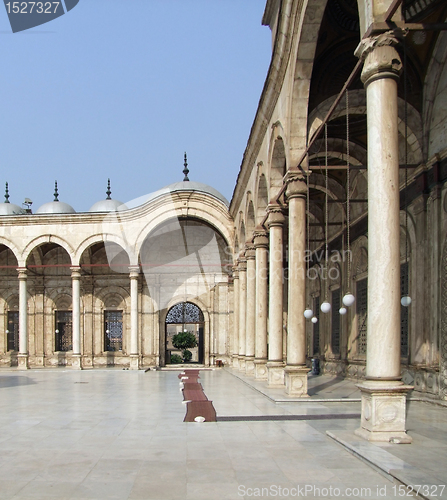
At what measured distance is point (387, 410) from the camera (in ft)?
20.7

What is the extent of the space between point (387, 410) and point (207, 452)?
6.68 feet

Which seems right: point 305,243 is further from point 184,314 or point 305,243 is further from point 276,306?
point 184,314

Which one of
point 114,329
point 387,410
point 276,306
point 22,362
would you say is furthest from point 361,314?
point 22,362

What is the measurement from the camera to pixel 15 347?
26.9m

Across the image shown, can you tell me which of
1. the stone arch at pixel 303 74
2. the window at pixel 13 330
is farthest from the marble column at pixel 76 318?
the stone arch at pixel 303 74

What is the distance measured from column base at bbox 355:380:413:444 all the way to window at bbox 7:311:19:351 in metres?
23.5

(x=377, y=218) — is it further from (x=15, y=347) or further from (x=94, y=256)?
(x=15, y=347)

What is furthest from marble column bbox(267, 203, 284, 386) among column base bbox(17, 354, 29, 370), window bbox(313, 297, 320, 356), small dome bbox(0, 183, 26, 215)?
small dome bbox(0, 183, 26, 215)

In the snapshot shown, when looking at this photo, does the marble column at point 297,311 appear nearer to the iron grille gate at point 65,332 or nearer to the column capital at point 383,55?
the column capital at point 383,55

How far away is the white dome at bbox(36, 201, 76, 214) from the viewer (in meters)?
29.3

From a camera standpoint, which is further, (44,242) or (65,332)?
(65,332)

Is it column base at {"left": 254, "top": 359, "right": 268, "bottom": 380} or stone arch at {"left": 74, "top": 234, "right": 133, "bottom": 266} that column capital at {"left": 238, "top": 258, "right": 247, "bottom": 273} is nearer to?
column base at {"left": 254, "top": 359, "right": 268, "bottom": 380}

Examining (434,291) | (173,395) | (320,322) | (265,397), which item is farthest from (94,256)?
(434,291)

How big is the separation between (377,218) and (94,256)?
853 inches
